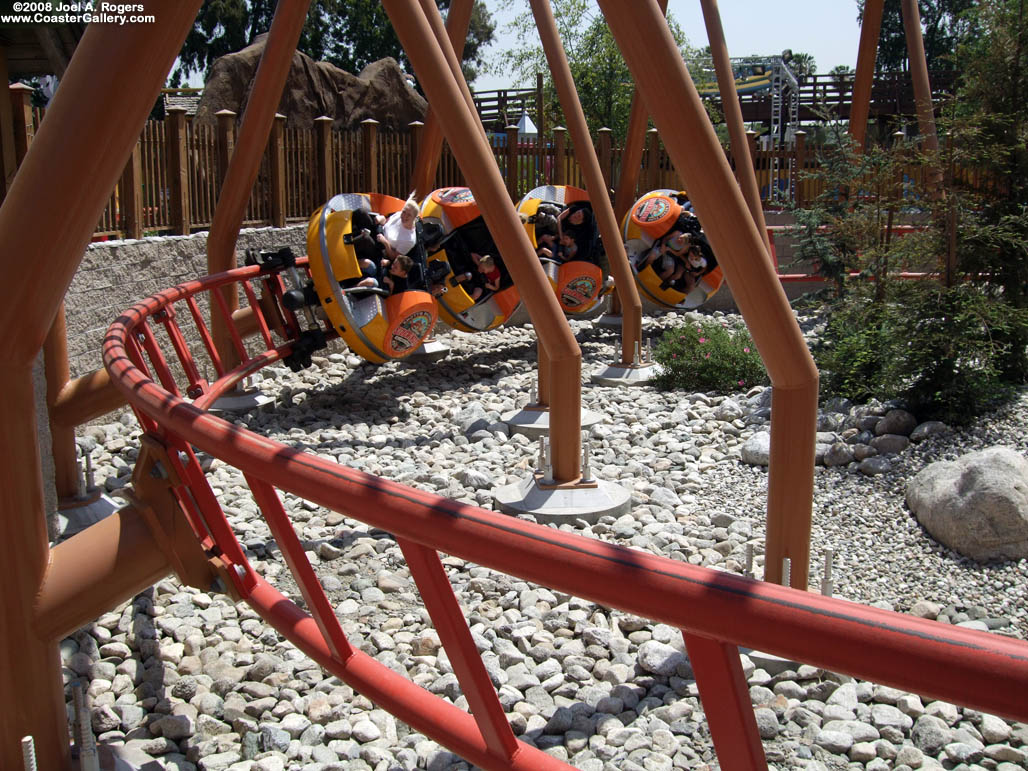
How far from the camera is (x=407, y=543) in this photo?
1538 mm

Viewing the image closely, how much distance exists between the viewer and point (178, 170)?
9.06 meters

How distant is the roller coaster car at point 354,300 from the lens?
702 centimetres

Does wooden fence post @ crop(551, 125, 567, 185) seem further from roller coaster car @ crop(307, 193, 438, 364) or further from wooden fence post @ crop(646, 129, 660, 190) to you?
roller coaster car @ crop(307, 193, 438, 364)

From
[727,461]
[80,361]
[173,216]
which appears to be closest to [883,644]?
[727,461]

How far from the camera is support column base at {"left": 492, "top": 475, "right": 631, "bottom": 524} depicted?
5.00 metres

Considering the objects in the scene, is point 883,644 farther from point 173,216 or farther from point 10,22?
point 10,22

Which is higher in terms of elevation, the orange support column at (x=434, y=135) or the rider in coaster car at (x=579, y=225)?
the orange support column at (x=434, y=135)

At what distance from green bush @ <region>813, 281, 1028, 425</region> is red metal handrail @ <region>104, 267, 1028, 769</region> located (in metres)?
4.74

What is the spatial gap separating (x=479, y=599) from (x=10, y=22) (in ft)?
28.0

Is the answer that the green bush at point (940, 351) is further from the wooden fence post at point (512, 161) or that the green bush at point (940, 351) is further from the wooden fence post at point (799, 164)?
the wooden fence post at point (799, 164)

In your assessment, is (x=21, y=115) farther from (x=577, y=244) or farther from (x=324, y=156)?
(x=577, y=244)

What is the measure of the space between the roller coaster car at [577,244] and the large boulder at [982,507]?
5281 millimetres

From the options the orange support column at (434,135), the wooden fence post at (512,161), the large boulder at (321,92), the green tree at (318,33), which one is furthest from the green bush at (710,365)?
the green tree at (318,33)

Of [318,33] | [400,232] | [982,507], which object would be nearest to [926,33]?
[318,33]
